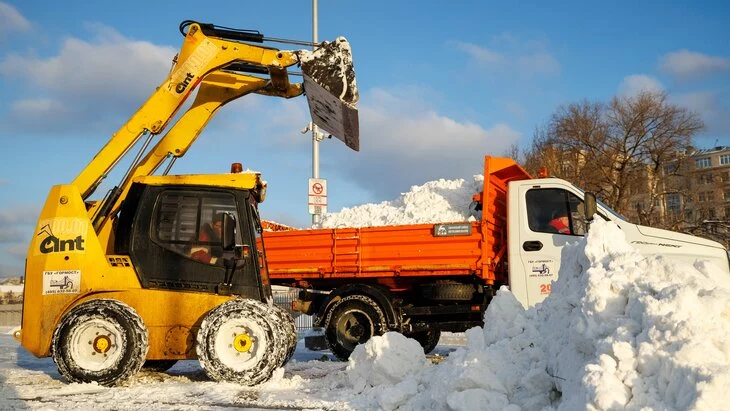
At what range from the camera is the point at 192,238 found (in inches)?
314

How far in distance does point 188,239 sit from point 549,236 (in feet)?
15.7

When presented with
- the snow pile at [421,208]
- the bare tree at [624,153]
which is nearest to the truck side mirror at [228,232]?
the snow pile at [421,208]

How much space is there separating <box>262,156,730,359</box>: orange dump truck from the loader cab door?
5.64ft

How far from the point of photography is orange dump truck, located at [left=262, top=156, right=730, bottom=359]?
28.5 feet

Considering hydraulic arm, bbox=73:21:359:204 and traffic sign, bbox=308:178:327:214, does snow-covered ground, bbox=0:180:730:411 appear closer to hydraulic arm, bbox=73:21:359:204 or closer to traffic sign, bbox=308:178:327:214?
hydraulic arm, bbox=73:21:359:204

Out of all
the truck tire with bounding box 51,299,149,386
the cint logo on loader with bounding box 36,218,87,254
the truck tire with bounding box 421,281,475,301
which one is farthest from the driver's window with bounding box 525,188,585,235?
the cint logo on loader with bounding box 36,218,87,254

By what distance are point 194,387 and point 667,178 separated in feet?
102

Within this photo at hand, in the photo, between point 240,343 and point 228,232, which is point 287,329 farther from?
point 228,232

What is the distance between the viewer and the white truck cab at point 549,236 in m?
8.42

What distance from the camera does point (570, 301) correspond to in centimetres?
511

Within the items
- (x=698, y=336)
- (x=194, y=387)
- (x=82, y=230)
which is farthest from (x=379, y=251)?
(x=698, y=336)

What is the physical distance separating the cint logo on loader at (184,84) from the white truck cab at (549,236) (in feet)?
15.6

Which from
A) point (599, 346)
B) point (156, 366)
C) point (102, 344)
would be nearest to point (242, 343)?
point (102, 344)

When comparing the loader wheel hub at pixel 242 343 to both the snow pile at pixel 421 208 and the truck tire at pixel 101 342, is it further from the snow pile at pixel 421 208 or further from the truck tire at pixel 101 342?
the snow pile at pixel 421 208
